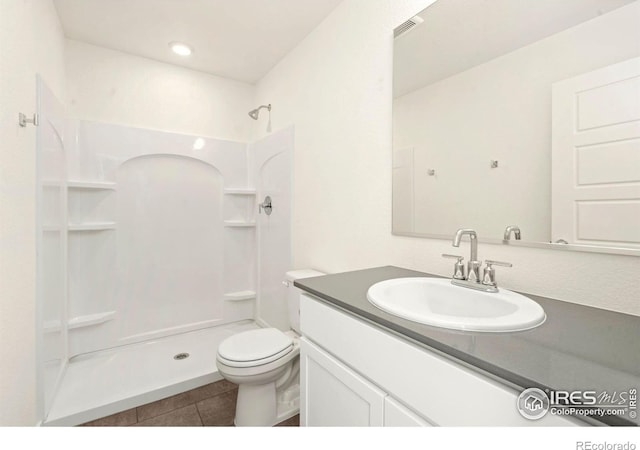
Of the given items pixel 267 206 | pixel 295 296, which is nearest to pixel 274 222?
pixel 267 206

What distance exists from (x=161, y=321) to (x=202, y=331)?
1.17 feet

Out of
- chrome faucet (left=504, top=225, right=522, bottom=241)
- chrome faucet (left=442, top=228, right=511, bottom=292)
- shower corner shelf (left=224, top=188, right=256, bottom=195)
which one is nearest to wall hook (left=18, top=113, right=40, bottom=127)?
shower corner shelf (left=224, top=188, right=256, bottom=195)

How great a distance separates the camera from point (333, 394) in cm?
102

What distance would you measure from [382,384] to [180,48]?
2.64 meters

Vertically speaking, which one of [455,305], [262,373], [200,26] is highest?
[200,26]

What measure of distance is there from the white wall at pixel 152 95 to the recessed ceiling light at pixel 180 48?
0.81ft

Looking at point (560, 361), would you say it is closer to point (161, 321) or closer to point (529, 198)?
point (529, 198)

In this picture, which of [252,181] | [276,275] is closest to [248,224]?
[252,181]

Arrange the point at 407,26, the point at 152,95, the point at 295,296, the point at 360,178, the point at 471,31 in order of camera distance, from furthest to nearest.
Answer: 1. the point at 152,95
2. the point at 295,296
3. the point at 360,178
4. the point at 407,26
5. the point at 471,31

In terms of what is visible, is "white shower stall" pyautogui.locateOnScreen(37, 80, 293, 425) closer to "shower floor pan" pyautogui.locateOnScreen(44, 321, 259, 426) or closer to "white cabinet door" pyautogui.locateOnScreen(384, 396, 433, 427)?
"shower floor pan" pyautogui.locateOnScreen(44, 321, 259, 426)

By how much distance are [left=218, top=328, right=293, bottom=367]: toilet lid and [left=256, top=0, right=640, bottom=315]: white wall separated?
Result: 0.53 meters

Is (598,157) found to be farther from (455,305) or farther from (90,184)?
(90,184)

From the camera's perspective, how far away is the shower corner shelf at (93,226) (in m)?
2.12

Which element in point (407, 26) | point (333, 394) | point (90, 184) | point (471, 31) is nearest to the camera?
point (333, 394)
